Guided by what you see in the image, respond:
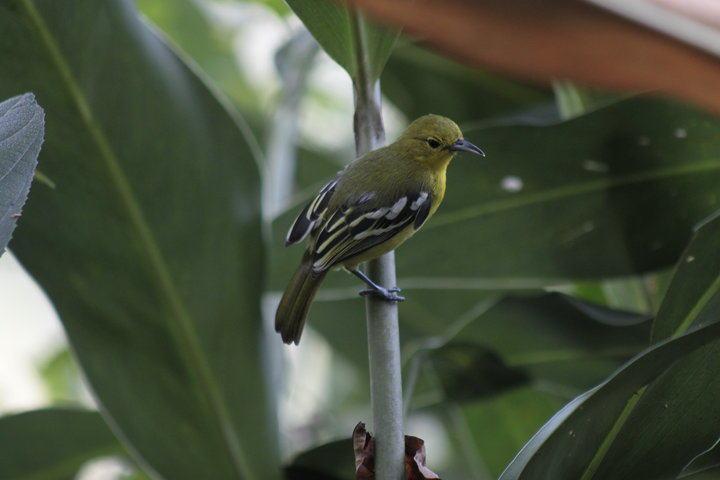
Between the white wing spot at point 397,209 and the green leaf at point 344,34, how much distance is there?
0.36m

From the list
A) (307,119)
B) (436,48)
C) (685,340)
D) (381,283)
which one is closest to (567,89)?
(381,283)

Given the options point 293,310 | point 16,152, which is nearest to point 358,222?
point 293,310

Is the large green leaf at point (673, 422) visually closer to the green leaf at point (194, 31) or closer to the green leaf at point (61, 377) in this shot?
the green leaf at point (194, 31)

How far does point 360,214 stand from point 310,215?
0.28 feet

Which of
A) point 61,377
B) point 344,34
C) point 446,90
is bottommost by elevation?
point 344,34

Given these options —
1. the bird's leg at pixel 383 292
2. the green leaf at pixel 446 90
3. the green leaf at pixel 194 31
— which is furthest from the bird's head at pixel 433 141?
the green leaf at pixel 194 31

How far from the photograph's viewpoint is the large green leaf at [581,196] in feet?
5.02

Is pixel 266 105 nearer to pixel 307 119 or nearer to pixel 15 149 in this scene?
pixel 307 119

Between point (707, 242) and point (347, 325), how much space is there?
1.03m

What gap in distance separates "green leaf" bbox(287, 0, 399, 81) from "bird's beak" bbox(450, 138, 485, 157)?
16.8 inches

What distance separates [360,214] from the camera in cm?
148

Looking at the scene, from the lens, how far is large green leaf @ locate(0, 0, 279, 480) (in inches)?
56.1

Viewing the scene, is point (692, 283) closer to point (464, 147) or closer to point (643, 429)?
point (643, 429)

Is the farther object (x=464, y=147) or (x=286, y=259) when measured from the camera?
(x=286, y=259)
